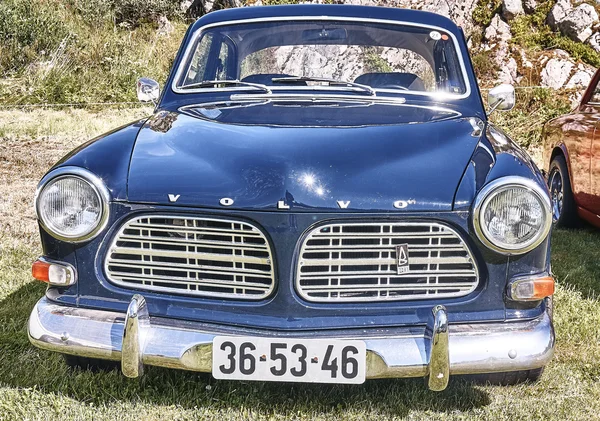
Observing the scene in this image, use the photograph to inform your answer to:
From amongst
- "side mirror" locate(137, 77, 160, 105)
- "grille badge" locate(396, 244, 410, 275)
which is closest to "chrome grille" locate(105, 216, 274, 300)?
"grille badge" locate(396, 244, 410, 275)

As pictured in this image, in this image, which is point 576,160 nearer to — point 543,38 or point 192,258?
point 192,258

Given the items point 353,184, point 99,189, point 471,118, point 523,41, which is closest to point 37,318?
point 99,189

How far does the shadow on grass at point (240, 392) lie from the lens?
2.46 meters

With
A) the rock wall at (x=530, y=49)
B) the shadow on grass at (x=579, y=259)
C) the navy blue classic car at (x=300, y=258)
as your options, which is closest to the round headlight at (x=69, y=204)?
the navy blue classic car at (x=300, y=258)

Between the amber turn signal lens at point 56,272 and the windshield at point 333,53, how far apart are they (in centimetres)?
130

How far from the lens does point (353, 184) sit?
85.5 inches

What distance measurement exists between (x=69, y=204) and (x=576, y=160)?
3.83 metres

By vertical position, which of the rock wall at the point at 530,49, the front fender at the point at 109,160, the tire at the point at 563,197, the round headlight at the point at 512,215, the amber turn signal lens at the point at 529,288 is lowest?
the rock wall at the point at 530,49

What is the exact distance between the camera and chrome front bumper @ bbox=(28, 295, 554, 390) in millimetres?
2121

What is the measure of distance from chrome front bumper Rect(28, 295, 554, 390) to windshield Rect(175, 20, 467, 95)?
1.49 meters

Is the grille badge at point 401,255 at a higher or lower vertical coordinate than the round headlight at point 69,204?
lower

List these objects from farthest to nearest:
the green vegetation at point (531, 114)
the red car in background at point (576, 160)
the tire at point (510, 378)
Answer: the green vegetation at point (531, 114) < the red car in background at point (576, 160) < the tire at point (510, 378)

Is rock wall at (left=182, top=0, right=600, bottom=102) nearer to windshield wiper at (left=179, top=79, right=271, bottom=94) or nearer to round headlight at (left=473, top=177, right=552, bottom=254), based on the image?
windshield wiper at (left=179, top=79, right=271, bottom=94)

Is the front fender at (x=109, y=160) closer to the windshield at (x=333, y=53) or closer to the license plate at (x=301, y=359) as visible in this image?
the license plate at (x=301, y=359)
